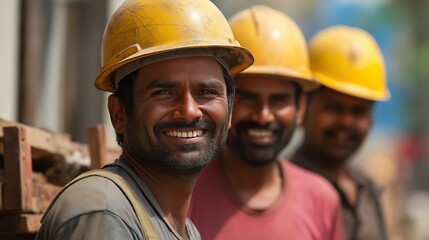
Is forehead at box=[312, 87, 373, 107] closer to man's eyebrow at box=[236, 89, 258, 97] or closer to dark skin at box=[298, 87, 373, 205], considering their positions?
dark skin at box=[298, 87, 373, 205]

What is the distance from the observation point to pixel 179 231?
3852 millimetres

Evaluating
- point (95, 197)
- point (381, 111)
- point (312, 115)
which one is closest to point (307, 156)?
point (312, 115)

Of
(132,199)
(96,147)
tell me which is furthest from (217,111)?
(96,147)

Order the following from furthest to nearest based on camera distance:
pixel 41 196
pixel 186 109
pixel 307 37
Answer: pixel 307 37 → pixel 41 196 → pixel 186 109

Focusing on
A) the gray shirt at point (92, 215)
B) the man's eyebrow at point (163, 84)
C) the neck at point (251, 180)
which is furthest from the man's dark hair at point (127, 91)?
the neck at point (251, 180)

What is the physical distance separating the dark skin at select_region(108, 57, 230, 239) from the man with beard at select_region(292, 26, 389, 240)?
9.88ft

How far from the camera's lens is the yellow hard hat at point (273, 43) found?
548 cm

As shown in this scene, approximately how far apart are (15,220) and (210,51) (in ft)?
3.61

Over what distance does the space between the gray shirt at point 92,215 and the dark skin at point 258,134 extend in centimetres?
193

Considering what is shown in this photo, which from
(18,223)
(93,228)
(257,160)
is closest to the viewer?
(93,228)

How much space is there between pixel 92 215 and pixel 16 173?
910 millimetres

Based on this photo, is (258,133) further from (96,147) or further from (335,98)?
(335,98)

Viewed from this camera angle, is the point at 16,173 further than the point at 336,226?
No

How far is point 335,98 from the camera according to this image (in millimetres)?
6777
